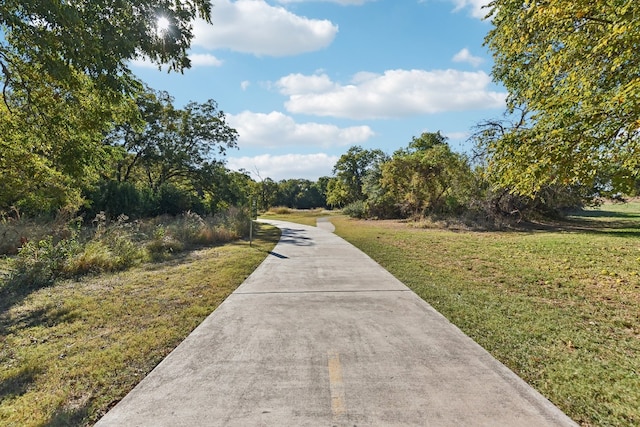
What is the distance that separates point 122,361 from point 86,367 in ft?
1.10

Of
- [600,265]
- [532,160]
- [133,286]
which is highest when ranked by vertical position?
[532,160]

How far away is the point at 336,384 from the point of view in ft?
9.95

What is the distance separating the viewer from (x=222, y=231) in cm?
1555

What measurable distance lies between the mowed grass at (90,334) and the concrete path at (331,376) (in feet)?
1.09

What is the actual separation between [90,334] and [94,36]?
4.14 meters

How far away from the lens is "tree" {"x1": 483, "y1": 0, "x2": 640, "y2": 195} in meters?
4.97

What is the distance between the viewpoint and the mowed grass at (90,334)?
2914 mm

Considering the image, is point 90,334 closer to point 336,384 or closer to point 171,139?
point 336,384

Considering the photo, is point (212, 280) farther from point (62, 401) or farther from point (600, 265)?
point (600, 265)

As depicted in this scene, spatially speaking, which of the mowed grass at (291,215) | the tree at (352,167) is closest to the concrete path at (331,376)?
the mowed grass at (291,215)

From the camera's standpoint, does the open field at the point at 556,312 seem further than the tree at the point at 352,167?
No

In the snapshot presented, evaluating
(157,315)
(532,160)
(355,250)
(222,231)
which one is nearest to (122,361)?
(157,315)

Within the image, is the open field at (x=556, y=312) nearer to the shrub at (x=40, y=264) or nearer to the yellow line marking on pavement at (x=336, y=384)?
the yellow line marking on pavement at (x=336, y=384)

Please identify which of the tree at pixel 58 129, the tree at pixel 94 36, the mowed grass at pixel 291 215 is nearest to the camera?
the tree at pixel 94 36
